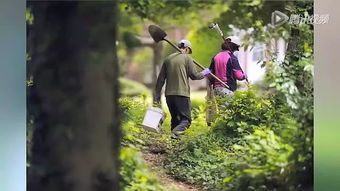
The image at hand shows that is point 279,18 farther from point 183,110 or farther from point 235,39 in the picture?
point 183,110

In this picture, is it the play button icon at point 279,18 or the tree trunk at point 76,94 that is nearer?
the play button icon at point 279,18

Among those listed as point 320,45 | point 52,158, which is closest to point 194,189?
point 52,158

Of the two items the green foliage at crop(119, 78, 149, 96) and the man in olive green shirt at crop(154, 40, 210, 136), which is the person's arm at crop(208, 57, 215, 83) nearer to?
the man in olive green shirt at crop(154, 40, 210, 136)

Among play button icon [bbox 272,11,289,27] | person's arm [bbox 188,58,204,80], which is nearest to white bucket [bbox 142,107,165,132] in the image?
person's arm [bbox 188,58,204,80]

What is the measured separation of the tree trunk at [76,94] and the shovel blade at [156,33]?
0.27m

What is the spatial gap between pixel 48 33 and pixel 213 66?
4.01 ft

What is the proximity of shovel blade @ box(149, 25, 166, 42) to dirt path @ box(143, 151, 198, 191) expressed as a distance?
0.82m

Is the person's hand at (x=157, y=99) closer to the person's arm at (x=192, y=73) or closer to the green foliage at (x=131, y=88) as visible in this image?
the green foliage at (x=131, y=88)

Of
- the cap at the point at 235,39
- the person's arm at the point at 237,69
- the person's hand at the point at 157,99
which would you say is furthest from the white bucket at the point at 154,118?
the cap at the point at 235,39

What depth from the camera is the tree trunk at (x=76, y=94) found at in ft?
12.6

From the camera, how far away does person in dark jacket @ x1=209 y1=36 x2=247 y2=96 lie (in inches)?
148

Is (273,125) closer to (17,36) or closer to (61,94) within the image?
(61,94)

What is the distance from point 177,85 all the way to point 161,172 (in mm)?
636

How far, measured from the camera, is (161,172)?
12.6 feet
